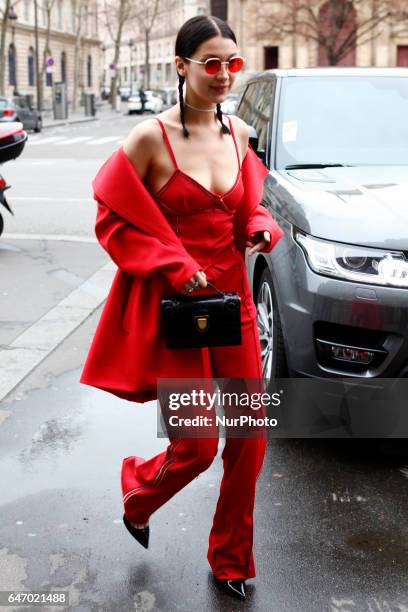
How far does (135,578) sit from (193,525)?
44 centimetres

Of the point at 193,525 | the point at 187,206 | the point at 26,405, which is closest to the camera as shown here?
the point at 187,206

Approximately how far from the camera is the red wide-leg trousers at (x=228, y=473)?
291cm

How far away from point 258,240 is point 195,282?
0.34 metres

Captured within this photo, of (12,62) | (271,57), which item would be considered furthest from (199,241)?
(271,57)

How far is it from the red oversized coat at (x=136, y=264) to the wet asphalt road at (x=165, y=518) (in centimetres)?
67

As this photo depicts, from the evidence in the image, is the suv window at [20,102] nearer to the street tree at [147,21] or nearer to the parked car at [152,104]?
the parked car at [152,104]

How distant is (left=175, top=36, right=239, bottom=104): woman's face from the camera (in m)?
2.70

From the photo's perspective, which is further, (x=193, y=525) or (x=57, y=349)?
(x=57, y=349)

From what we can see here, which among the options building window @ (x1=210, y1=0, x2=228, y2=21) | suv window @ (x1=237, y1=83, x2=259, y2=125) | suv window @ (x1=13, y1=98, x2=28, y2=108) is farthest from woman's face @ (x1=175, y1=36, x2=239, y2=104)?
building window @ (x1=210, y1=0, x2=228, y2=21)

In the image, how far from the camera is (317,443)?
430 cm

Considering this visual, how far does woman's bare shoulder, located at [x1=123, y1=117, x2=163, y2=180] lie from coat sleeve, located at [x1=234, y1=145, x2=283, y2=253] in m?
0.38

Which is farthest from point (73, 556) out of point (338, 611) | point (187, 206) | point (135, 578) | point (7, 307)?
point (7, 307)

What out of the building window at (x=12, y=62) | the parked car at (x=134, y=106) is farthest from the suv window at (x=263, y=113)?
the building window at (x=12, y=62)

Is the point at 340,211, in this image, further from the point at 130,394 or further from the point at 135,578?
the point at 135,578
